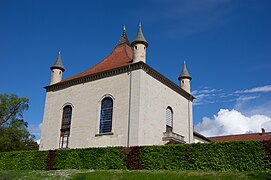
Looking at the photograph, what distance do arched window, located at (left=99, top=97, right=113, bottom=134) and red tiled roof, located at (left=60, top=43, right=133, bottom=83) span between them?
3694 millimetres

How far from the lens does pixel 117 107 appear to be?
30000mm

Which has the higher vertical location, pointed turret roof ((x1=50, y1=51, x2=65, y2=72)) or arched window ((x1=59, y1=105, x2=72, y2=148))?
pointed turret roof ((x1=50, y1=51, x2=65, y2=72))

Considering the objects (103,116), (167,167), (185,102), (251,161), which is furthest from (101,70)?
(251,161)

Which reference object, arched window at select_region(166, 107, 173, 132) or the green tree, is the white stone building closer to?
arched window at select_region(166, 107, 173, 132)

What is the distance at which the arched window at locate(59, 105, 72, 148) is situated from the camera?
1297 inches

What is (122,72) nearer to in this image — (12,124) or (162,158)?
(162,158)

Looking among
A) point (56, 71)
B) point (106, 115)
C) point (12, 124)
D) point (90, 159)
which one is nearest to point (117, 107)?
point (106, 115)

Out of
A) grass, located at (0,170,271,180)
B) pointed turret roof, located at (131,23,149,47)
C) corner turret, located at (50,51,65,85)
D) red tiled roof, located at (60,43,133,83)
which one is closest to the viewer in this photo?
grass, located at (0,170,271,180)

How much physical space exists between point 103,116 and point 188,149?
1221 cm

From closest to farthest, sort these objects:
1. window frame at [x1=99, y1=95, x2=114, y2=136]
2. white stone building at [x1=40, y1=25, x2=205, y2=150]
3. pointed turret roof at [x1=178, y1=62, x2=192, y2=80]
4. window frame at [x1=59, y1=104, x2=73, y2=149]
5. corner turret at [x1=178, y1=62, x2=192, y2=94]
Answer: white stone building at [x1=40, y1=25, x2=205, y2=150] < window frame at [x1=99, y1=95, x2=114, y2=136] < window frame at [x1=59, y1=104, x2=73, y2=149] < corner turret at [x1=178, y1=62, x2=192, y2=94] < pointed turret roof at [x1=178, y1=62, x2=192, y2=80]

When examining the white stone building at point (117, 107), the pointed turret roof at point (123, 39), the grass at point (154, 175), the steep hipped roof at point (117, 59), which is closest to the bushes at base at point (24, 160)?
the grass at point (154, 175)

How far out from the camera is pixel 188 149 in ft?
68.5

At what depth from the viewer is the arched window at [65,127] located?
108ft

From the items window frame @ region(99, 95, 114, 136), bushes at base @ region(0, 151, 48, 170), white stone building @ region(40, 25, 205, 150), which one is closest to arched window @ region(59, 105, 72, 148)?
white stone building @ region(40, 25, 205, 150)
